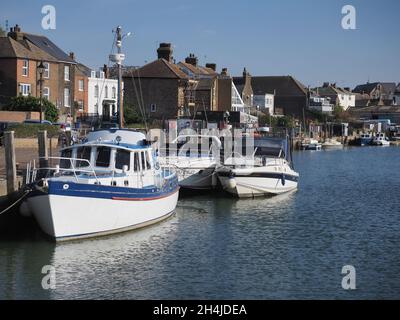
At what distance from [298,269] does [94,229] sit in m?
7.45

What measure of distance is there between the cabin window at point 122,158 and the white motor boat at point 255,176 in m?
10.1

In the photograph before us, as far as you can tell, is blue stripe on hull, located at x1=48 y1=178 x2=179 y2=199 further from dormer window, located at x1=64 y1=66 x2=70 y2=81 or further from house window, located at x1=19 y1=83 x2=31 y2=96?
dormer window, located at x1=64 y1=66 x2=70 y2=81

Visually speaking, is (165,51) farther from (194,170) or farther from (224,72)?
(194,170)

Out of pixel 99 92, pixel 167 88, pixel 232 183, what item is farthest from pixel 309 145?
pixel 232 183

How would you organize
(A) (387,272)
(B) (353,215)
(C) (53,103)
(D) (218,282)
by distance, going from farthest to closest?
(C) (53,103)
(B) (353,215)
(A) (387,272)
(D) (218,282)

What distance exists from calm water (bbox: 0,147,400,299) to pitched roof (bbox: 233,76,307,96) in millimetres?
100278

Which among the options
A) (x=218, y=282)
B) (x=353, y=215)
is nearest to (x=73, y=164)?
(x=218, y=282)

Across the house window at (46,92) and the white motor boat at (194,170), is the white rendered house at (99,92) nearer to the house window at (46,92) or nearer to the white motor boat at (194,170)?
the house window at (46,92)

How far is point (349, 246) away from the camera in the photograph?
2584 cm

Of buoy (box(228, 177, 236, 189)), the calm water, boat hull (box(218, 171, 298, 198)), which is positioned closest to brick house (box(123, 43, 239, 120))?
boat hull (box(218, 171, 298, 198))

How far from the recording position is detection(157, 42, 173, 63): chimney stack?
274 feet

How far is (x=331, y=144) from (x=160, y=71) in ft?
129

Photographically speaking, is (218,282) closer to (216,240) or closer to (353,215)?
(216,240)

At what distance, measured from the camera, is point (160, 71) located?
79562mm
